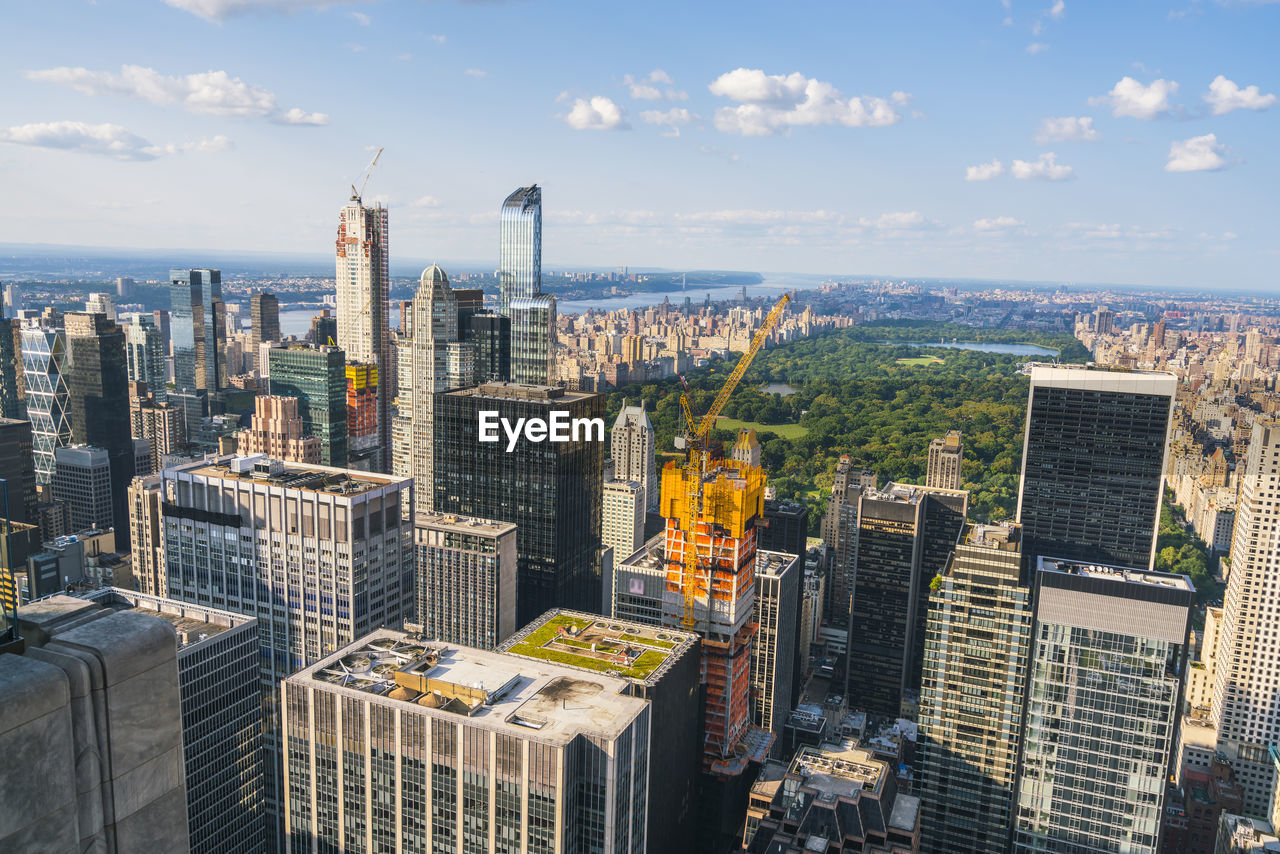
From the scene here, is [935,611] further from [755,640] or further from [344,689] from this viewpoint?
[344,689]

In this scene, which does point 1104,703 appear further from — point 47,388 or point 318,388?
point 47,388

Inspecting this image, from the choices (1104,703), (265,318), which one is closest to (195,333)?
(265,318)

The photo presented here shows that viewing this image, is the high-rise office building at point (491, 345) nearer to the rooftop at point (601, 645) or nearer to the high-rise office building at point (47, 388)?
the high-rise office building at point (47, 388)

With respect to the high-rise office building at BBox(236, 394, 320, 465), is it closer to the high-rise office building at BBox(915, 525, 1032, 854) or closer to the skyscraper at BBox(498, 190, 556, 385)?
the skyscraper at BBox(498, 190, 556, 385)

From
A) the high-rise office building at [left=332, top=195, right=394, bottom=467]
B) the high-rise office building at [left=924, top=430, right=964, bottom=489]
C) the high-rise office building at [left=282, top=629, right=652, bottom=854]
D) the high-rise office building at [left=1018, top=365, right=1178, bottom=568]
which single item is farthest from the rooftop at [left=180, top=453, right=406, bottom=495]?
the high-rise office building at [left=332, top=195, right=394, bottom=467]

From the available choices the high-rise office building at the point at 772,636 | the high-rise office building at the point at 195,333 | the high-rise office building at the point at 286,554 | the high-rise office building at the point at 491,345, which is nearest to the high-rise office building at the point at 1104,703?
the high-rise office building at the point at 772,636
